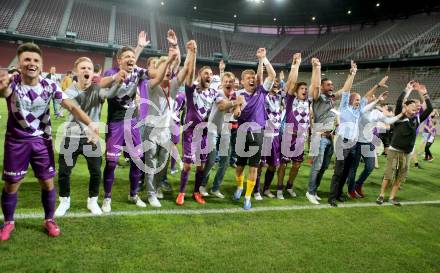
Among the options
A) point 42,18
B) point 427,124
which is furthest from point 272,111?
point 42,18

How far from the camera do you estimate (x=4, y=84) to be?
3.15m

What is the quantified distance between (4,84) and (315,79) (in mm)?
4636

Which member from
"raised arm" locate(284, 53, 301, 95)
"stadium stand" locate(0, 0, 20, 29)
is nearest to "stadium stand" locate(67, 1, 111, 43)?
"stadium stand" locate(0, 0, 20, 29)

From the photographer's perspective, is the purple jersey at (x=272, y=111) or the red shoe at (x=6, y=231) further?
the purple jersey at (x=272, y=111)

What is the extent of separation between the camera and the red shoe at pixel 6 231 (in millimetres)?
3494

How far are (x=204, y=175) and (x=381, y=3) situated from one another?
32479mm

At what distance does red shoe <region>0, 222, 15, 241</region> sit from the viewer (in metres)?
3.49

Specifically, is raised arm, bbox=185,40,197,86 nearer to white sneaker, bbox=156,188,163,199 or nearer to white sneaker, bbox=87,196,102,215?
white sneaker, bbox=156,188,163,199

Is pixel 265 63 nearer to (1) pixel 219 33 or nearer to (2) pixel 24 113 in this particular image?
(2) pixel 24 113

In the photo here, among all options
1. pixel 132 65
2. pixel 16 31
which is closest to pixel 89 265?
pixel 132 65

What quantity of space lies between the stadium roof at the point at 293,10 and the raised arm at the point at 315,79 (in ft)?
94.4

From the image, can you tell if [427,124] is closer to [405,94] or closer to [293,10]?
[405,94]

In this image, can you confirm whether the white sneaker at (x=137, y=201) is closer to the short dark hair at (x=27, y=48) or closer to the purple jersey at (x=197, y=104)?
the purple jersey at (x=197, y=104)

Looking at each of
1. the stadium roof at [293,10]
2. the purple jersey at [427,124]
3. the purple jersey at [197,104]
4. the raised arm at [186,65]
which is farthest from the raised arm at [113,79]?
the stadium roof at [293,10]
